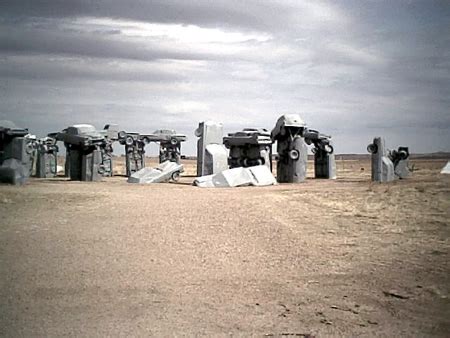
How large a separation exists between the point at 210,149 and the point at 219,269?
10.5 meters

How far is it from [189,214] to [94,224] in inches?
70.8

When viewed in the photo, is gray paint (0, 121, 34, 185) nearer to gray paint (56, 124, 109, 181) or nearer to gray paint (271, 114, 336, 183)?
gray paint (56, 124, 109, 181)

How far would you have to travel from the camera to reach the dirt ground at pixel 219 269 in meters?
3.94

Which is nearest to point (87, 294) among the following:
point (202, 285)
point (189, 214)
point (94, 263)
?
point (94, 263)

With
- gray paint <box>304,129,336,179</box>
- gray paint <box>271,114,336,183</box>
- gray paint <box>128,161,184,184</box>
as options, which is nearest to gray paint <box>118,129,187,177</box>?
gray paint <box>128,161,184,184</box>

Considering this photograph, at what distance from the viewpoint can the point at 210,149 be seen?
15.6 metres

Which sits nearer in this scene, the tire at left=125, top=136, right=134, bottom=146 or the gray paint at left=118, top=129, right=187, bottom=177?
the tire at left=125, top=136, right=134, bottom=146

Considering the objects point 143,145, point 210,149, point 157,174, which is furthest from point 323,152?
point 157,174

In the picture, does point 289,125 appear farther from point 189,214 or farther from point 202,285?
point 202,285

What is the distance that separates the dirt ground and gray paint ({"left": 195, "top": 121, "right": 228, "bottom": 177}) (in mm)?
7342

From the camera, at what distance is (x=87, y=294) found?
4305mm

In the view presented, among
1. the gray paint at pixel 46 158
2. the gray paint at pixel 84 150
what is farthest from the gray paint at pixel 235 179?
the gray paint at pixel 46 158

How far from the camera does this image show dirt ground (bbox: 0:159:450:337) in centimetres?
394

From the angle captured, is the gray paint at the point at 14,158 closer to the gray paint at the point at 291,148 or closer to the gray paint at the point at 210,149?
the gray paint at the point at 210,149
